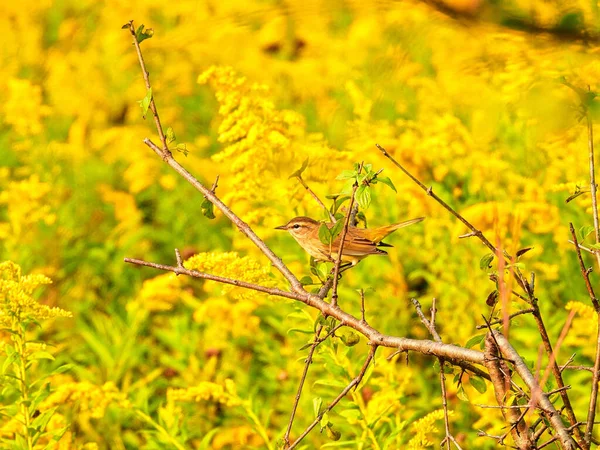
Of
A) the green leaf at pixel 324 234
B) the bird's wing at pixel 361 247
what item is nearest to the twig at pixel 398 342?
the green leaf at pixel 324 234

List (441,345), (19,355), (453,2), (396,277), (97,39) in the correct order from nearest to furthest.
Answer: (453,2) < (441,345) < (19,355) < (396,277) < (97,39)

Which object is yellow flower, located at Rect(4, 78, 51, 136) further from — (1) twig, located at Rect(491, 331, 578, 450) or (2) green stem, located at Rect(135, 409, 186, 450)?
(1) twig, located at Rect(491, 331, 578, 450)

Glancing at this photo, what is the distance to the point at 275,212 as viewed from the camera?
9.57 feet

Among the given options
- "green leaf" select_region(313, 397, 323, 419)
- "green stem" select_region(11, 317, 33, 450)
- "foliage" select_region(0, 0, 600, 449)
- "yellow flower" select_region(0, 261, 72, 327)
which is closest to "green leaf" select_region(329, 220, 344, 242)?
"foliage" select_region(0, 0, 600, 449)

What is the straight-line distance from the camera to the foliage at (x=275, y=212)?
127cm

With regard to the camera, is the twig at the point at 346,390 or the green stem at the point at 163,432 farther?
the green stem at the point at 163,432

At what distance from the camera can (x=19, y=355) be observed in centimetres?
226

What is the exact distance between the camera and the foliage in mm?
1268

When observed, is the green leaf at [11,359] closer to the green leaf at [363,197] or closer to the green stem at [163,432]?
the green stem at [163,432]

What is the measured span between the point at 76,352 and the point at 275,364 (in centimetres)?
99

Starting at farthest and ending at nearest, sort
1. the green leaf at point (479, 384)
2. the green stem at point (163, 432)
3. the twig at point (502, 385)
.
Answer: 1. the green stem at point (163, 432)
2. the green leaf at point (479, 384)
3. the twig at point (502, 385)

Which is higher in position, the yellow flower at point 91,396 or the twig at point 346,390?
the twig at point 346,390

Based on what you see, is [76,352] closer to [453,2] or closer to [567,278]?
[567,278]

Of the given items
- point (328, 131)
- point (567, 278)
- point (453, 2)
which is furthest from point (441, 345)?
point (328, 131)
